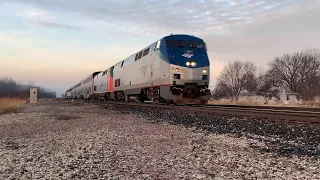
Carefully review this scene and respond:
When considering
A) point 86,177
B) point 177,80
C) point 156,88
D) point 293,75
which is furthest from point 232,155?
point 293,75

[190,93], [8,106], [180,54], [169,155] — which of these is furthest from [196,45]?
[8,106]

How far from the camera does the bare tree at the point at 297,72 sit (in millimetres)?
76938

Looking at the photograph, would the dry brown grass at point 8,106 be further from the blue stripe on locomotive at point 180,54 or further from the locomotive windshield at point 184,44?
the locomotive windshield at point 184,44

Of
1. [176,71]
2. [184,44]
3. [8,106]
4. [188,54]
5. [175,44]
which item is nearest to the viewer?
[176,71]

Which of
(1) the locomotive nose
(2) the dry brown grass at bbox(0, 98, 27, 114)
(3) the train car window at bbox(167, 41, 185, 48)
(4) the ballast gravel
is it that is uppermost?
(3) the train car window at bbox(167, 41, 185, 48)

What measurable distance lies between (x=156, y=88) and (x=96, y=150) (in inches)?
489

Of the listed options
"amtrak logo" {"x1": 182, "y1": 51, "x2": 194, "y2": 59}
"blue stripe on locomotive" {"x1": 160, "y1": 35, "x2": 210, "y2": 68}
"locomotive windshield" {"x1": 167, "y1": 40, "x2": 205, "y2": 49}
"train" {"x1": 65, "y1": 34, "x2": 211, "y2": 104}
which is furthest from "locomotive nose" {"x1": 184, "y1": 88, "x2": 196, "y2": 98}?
"locomotive windshield" {"x1": 167, "y1": 40, "x2": 205, "y2": 49}

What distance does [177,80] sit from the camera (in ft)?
52.1

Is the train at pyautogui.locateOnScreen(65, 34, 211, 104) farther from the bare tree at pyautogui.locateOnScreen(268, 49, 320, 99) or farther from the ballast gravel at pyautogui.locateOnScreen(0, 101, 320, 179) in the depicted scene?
the bare tree at pyautogui.locateOnScreen(268, 49, 320, 99)

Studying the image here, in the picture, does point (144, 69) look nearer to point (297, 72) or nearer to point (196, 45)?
point (196, 45)

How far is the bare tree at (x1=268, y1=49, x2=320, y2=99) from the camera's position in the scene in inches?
3029

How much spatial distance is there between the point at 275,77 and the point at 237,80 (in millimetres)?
13722

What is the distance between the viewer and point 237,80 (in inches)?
3772

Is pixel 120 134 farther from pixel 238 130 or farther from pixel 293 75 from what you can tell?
pixel 293 75
